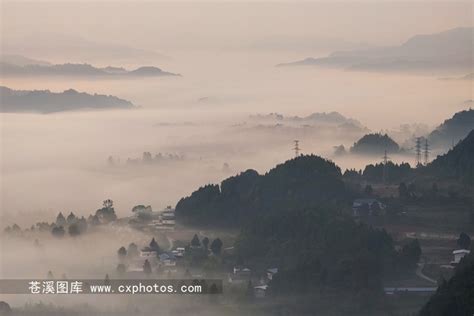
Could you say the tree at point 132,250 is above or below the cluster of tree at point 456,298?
above

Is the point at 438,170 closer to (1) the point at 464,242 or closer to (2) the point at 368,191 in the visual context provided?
(2) the point at 368,191

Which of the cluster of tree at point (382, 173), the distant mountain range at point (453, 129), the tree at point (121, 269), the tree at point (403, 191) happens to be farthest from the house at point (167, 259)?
the distant mountain range at point (453, 129)

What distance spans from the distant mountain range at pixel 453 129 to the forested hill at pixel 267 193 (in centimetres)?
3386

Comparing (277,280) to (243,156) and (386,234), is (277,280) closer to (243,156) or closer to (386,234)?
(386,234)

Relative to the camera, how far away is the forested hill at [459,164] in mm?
84625

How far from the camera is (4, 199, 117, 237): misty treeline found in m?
79.6

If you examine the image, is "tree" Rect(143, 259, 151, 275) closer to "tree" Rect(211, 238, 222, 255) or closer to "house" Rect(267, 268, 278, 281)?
"tree" Rect(211, 238, 222, 255)

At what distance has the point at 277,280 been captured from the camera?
64688 mm

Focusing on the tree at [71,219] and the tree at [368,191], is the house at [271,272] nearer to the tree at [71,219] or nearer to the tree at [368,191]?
the tree at [368,191]

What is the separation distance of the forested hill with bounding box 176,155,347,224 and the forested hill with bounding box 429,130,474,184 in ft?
20.2

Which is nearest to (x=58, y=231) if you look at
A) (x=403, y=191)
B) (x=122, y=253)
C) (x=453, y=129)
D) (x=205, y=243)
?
(x=122, y=253)

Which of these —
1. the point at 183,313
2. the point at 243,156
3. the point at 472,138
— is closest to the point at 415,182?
the point at 472,138

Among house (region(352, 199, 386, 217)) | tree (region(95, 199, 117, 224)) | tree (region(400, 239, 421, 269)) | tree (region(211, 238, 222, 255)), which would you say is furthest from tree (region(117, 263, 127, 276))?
house (region(352, 199, 386, 217))

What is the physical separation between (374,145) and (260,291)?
183ft
